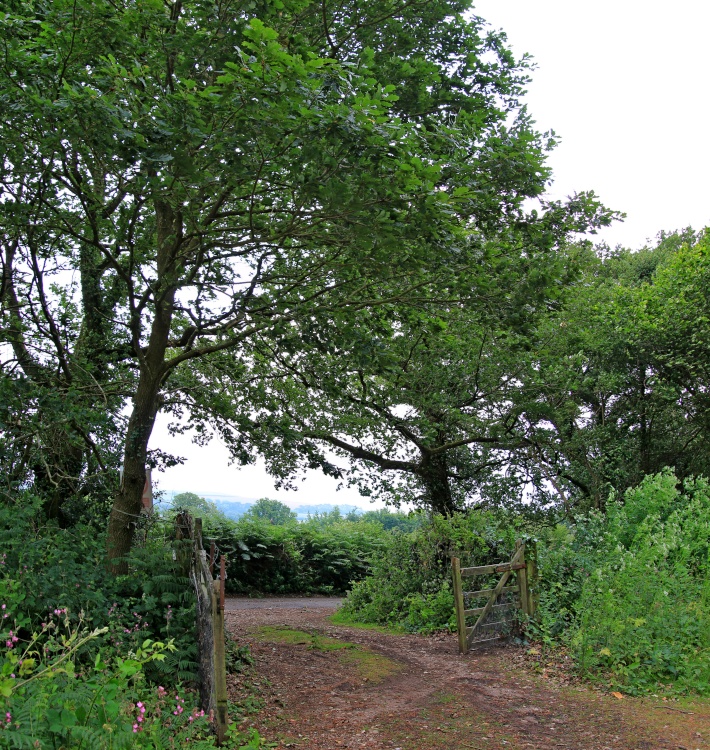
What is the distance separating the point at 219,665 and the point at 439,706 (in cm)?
250

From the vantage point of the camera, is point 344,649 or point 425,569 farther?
point 425,569

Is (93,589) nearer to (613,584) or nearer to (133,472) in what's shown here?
(133,472)

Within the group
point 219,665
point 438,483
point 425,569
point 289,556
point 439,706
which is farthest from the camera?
point 289,556

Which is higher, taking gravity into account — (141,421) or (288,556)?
(141,421)

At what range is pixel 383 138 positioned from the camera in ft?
17.7

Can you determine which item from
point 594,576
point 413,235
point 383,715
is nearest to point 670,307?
point 594,576

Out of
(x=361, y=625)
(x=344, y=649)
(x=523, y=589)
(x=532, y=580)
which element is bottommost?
(x=361, y=625)

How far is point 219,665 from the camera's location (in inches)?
216

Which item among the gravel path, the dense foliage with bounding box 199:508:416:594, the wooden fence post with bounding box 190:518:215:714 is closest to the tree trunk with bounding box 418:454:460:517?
the dense foliage with bounding box 199:508:416:594

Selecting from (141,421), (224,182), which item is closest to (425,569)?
(141,421)

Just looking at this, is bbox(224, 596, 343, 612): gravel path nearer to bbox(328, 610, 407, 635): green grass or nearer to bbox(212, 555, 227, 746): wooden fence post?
bbox(328, 610, 407, 635): green grass

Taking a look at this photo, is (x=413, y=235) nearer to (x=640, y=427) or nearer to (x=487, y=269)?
(x=487, y=269)

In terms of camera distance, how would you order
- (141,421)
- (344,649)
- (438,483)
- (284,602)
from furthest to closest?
1. (284,602)
2. (438,483)
3. (344,649)
4. (141,421)

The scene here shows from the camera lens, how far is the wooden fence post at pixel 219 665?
537 cm
